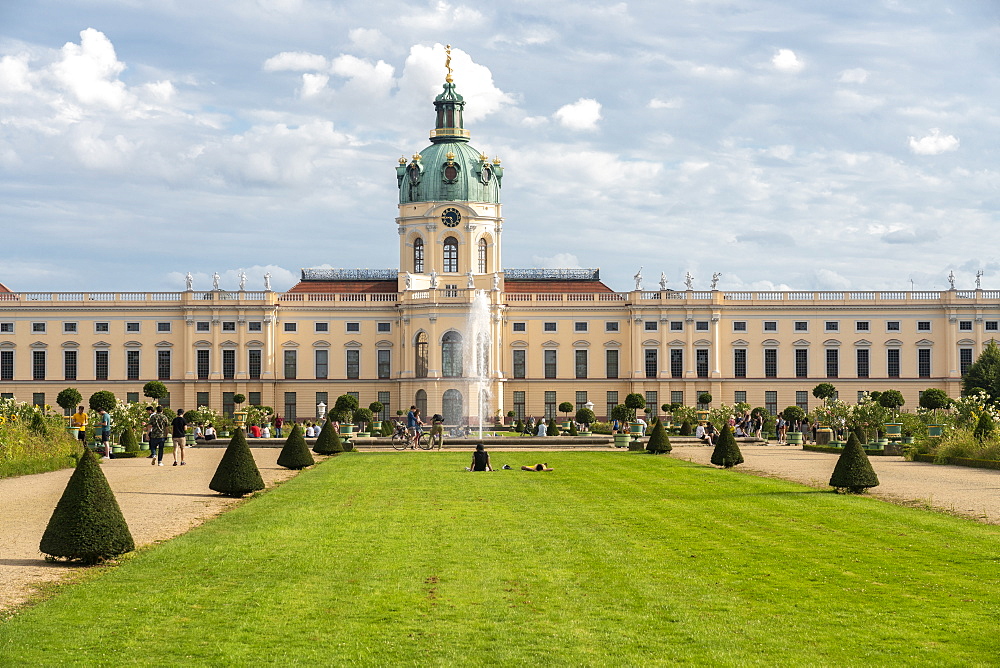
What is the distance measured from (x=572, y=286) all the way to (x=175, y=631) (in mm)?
73071

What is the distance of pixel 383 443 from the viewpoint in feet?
155

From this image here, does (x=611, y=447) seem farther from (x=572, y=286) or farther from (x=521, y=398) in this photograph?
(x=572, y=286)

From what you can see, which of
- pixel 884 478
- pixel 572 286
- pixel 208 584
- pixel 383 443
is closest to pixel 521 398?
pixel 572 286

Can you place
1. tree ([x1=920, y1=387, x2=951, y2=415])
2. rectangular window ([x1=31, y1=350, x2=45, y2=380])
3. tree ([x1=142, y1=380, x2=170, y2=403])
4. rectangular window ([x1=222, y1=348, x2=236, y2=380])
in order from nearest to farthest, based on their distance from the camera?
1. tree ([x1=920, y1=387, x2=951, y2=415])
2. tree ([x1=142, y1=380, x2=170, y2=403])
3. rectangular window ([x1=31, y1=350, x2=45, y2=380])
4. rectangular window ([x1=222, y1=348, x2=236, y2=380])

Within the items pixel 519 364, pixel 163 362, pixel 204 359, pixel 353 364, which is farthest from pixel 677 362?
pixel 163 362

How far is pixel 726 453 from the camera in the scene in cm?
3055

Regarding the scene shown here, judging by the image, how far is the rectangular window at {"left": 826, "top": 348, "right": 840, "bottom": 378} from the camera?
251 feet

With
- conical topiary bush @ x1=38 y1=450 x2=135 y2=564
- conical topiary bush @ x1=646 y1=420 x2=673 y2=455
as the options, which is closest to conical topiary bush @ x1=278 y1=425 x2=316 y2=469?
conical topiary bush @ x1=646 y1=420 x2=673 y2=455

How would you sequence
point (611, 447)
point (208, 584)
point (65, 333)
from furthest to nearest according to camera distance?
point (65, 333), point (611, 447), point (208, 584)

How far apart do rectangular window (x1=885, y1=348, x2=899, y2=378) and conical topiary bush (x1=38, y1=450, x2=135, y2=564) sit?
6873 cm

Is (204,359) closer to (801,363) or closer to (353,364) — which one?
(353,364)

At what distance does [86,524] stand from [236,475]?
865cm

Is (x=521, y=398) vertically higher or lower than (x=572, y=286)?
lower

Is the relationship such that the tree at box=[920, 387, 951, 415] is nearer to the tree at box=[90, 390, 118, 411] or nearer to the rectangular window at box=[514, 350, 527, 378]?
the rectangular window at box=[514, 350, 527, 378]
